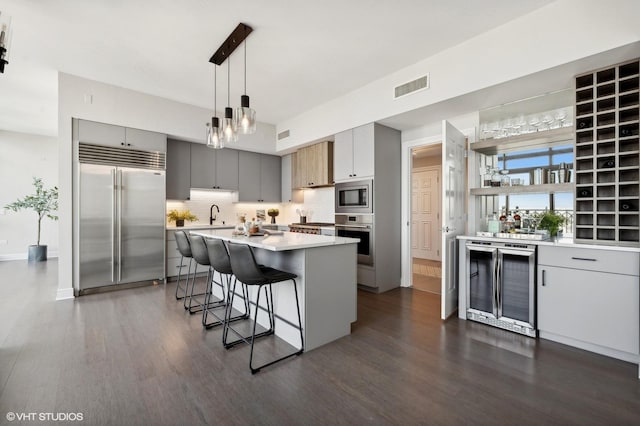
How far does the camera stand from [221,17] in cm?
262

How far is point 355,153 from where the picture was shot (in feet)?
14.0

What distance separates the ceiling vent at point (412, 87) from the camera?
333 cm

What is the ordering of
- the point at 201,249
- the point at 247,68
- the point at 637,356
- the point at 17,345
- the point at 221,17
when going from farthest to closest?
the point at 247,68 → the point at 201,249 → the point at 221,17 → the point at 17,345 → the point at 637,356

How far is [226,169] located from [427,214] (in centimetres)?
466

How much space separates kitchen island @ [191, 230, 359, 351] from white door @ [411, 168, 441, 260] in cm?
413

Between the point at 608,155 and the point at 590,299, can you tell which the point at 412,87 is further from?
the point at 590,299

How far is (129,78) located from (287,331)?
12.9 ft

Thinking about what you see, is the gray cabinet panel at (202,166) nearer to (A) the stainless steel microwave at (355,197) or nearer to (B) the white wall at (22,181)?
(A) the stainless steel microwave at (355,197)

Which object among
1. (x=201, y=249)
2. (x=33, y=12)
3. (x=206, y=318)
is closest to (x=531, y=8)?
(x=201, y=249)

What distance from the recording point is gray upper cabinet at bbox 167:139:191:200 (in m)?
4.89

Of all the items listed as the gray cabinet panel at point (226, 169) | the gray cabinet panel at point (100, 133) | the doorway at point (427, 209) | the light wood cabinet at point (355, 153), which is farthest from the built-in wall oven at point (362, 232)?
the gray cabinet panel at point (100, 133)

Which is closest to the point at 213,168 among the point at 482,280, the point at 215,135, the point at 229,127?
the point at 215,135

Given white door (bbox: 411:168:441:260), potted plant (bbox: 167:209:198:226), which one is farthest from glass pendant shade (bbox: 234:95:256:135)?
white door (bbox: 411:168:441:260)

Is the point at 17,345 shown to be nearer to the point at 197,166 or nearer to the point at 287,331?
the point at 287,331
